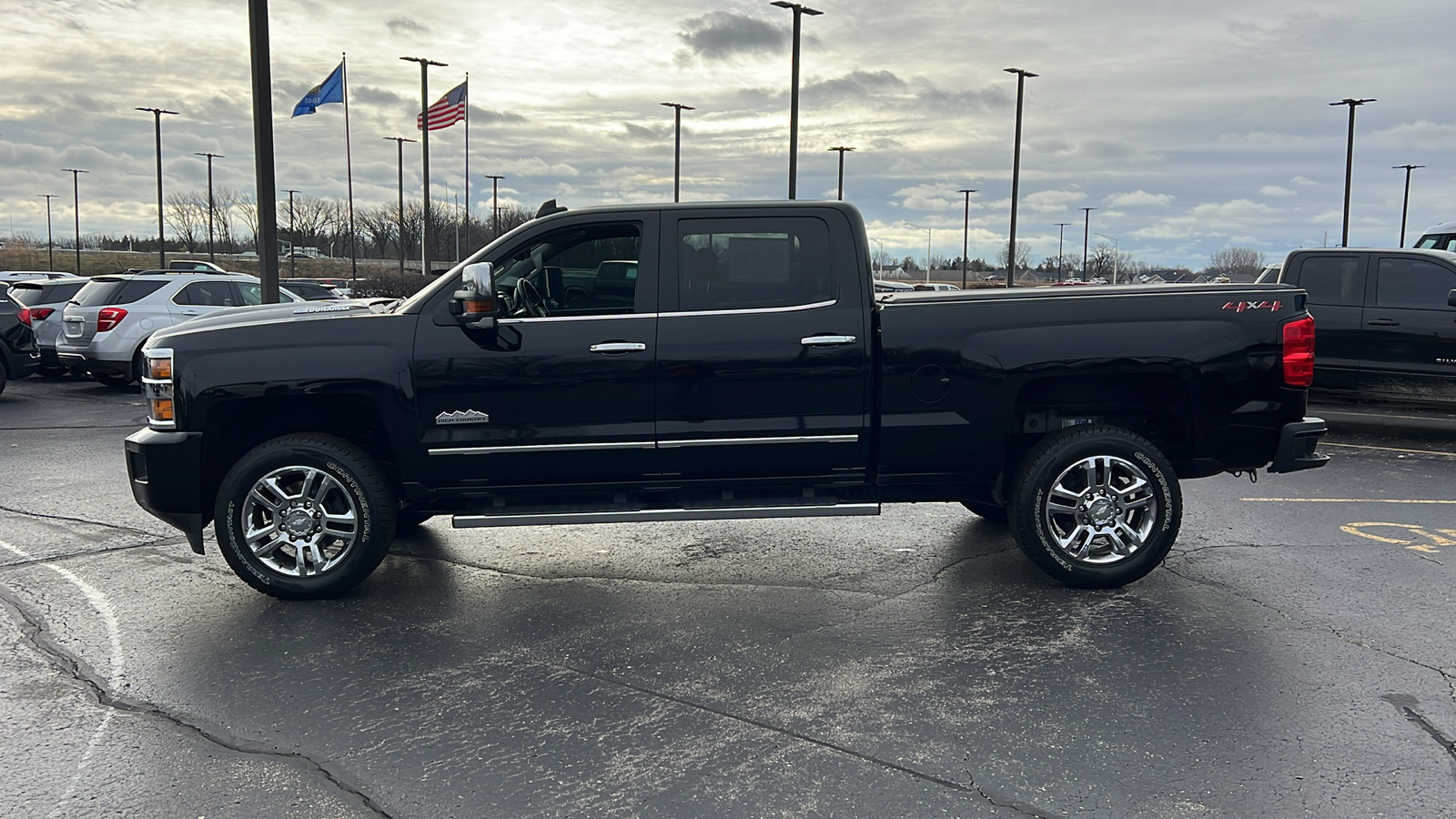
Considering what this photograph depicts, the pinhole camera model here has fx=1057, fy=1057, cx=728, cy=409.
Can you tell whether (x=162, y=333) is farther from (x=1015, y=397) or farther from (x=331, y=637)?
(x=1015, y=397)

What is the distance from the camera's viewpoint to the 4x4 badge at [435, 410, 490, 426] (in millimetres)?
5512

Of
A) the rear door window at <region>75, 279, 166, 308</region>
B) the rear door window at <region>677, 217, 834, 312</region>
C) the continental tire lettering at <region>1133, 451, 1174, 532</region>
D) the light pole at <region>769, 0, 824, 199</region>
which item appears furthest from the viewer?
the light pole at <region>769, 0, 824, 199</region>

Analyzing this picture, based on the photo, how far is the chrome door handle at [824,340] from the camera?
5547 millimetres

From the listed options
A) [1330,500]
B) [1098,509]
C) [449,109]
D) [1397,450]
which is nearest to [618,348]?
[1098,509]

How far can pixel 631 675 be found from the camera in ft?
14.7

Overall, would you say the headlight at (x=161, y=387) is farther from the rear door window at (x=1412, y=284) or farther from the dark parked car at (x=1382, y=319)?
the rear door window at (x=1412, y=284)

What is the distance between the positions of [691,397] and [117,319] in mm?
13139

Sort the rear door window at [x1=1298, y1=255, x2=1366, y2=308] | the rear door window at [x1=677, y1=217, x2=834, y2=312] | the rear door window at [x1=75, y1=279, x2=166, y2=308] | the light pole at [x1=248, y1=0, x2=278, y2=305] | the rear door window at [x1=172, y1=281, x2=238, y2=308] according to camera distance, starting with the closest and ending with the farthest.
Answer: the rear door window at [x1=677, y1=217, x2=834, y2=312]
the rear door window at [x1=1298, y1=255, x2=1366, y2=308]
the light pole at [x1=248, y1=0, x2=278, y2=305]
the rear door window at [x1=75, y1=279, x2=166, y2=308]
the rear door window at [x1=172, y1=281, x2=238, y2=308]

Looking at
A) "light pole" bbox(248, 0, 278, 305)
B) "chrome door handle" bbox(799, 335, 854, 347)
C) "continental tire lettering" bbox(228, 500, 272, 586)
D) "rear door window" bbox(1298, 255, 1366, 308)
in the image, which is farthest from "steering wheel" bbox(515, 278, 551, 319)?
"rear door window" bbox(1298, 255, 1366, 308)

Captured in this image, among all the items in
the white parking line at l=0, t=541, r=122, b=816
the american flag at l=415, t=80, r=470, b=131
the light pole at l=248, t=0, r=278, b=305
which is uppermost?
the american flag at l=415, t=80, r=470, b=131

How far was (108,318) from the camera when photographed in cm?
1528

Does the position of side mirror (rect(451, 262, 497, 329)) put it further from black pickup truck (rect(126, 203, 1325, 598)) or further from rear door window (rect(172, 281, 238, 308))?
rear door window (rect(172, 281, 238, 308))

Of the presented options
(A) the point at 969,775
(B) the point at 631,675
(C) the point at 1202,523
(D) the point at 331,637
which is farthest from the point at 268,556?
(C) the point at 1202,523

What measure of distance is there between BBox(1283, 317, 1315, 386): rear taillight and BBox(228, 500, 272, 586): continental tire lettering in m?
5.50
